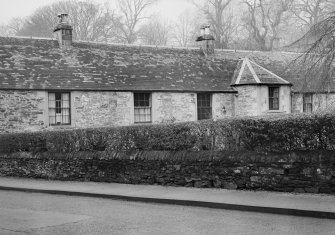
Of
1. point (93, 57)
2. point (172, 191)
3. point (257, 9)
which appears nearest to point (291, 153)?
point (172, 191)

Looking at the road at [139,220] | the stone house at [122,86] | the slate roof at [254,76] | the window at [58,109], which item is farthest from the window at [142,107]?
the road at [139,220]

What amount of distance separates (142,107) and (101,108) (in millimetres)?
2509

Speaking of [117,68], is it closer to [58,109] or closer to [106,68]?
[106,68]

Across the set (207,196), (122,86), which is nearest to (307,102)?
(122,86)

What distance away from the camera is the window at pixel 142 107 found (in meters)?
26.9

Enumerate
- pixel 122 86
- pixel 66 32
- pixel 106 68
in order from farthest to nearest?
pixel 66 32 < pixel 106 68 < pixel 122 86

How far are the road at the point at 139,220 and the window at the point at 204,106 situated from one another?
16611 mm

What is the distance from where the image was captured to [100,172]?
16.5 metres

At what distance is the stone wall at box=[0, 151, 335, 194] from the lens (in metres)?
11.5

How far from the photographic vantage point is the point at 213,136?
13.5 m

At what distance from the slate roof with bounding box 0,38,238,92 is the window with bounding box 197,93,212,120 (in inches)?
21.0

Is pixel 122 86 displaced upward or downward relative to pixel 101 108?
upward

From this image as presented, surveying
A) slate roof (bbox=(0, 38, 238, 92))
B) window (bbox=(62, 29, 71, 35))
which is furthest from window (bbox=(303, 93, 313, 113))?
window (bbox=(62, 29, 71, 35))

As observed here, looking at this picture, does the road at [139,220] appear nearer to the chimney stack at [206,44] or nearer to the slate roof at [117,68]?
A: the slate roof at [117,68]
